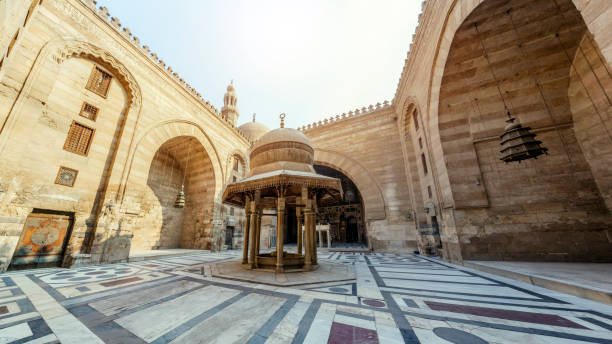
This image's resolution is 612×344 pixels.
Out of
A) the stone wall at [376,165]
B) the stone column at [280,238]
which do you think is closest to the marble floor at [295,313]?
the stone column at [280,238]

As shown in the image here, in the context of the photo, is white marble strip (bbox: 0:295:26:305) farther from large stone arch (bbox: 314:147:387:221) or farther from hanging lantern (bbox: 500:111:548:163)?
large stone arch (bbox: 314:147:387:221)

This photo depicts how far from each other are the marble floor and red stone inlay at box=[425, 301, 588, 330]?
0.04 ft

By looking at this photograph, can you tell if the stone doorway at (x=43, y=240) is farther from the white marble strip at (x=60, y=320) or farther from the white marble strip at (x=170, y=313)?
the white marble strip at (x=170, y=313)

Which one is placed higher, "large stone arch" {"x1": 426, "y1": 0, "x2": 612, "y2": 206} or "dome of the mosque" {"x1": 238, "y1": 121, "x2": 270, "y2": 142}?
"dome of the mosque" {"x1": 238, "y1": 121, "x2": 270, "y2": 142}

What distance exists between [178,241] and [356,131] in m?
14.4

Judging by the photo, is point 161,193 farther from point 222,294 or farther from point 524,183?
point 524,183

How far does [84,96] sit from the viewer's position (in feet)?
24.3

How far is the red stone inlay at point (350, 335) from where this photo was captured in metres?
1.97

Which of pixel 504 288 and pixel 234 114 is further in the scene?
pixel 234 114

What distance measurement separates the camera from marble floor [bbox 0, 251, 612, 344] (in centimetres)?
207

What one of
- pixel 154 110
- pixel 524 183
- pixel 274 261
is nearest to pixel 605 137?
pixel 524 183

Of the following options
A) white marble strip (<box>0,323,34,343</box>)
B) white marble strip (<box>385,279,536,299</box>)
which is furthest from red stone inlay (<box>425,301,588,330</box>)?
white marble strip (<box>0,323,34,343</box>)

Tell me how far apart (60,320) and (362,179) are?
12.8m

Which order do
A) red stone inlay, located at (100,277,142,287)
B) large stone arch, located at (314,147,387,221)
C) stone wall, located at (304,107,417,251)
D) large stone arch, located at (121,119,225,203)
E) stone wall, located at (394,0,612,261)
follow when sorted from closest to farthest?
1. red stone inlay, located at (100,277,142,287)
2. stone wall, located at (394,0,612,261)
3. large stone arch, located at (121,119,225,203)
4. stone wall, located at (304,107,417,251)
5. large stone arch, located at (314,147,387,221)
